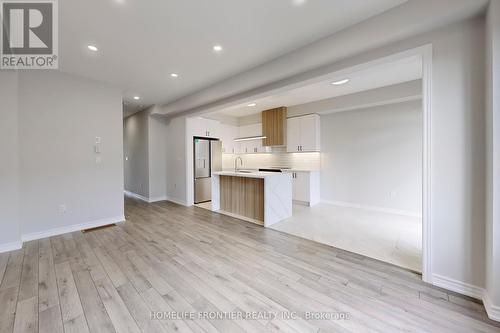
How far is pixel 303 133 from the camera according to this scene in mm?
5523

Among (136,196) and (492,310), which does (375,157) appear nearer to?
(492,310)

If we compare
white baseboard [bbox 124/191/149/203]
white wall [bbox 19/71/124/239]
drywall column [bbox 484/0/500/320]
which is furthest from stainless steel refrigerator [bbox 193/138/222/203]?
drywall column [bbox 484/0/500/320]

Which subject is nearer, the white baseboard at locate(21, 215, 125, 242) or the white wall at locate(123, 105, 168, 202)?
the white baseboard at locate(21, 215, 125, 242)

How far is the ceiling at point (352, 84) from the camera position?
3047 millimetres

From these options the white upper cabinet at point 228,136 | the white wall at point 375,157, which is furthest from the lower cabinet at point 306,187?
the white upper cabinet at point 228,136

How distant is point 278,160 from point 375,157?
105 inches

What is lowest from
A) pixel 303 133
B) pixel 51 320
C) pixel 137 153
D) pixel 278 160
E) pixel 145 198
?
pixel 51 320

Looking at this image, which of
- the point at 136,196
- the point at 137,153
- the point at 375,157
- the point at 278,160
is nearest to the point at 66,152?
the point at 137,153

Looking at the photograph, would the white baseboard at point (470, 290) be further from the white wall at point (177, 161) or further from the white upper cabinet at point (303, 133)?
the white wall at point (177, 161)

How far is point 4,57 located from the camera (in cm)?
269

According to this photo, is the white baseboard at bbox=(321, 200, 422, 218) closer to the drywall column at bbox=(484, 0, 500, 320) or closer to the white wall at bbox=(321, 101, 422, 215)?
the white wall at bbox=(321, 101, 422, 215)

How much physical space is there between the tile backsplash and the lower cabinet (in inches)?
16.0

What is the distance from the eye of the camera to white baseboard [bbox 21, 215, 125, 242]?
3.19 metres

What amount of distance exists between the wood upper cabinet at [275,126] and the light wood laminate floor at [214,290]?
3.35 m
